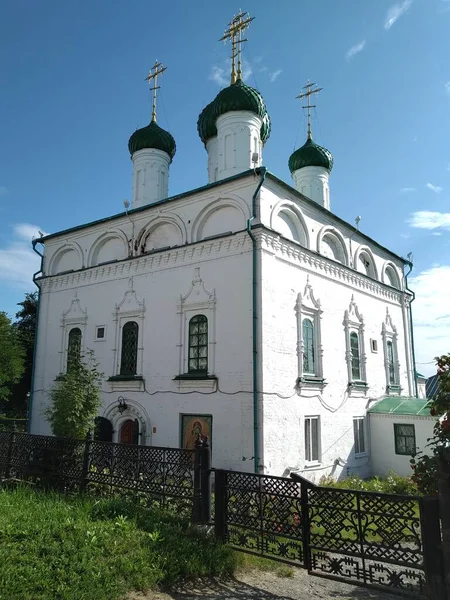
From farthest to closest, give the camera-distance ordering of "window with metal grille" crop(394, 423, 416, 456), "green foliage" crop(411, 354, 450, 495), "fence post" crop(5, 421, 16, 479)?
"window with metal grille" crop(394, 423, 416, 456) → "fence post" crop(5, 421, 16, 479) → "green foliage" crop(411, 354, 450, 495)

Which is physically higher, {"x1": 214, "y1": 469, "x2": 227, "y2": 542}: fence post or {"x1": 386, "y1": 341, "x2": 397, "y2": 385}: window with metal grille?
{"x1": 386, "y1": 341, "x2": 397, "y2": 385}: window with metal grille

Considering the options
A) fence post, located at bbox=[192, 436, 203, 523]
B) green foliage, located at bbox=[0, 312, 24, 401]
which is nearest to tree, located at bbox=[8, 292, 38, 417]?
green foliage, located at bbox=[0, 312, 24, 401]

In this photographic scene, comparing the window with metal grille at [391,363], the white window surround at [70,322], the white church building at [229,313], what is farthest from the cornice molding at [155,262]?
the window with metal grille at [391,363]

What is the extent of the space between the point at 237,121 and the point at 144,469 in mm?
10355

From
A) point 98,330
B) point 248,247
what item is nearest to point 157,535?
point 248,247

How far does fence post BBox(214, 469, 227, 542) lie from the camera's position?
5.96m

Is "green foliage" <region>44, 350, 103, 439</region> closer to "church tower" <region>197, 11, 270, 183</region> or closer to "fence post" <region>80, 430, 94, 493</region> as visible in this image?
"fence post" <region>80, 430, 94, 493</region>

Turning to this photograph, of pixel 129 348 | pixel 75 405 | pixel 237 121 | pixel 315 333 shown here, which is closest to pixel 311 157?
pixel 237 121

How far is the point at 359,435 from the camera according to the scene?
1366cm

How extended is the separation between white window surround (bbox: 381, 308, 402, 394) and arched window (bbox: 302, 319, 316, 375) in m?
4.62

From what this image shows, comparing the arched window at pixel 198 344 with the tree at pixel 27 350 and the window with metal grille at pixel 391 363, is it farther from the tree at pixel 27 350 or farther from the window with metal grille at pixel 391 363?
the tree at pixel 27 350

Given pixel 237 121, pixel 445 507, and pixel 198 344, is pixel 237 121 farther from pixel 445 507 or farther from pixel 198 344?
pixel 445 507

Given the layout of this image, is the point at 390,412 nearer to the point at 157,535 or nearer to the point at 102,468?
the point at 102,468

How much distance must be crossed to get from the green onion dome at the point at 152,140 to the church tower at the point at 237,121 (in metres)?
2.14
